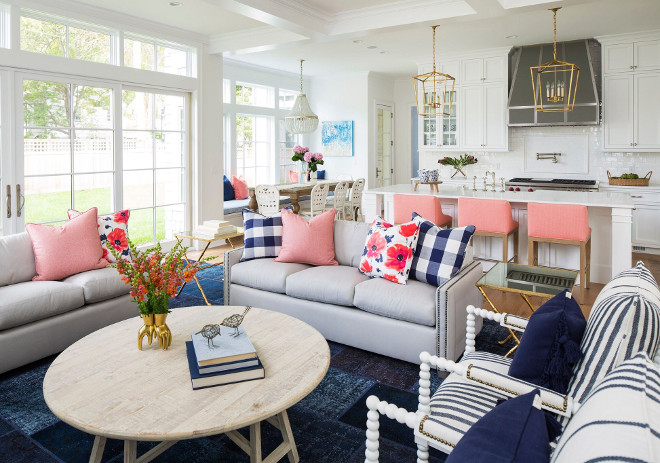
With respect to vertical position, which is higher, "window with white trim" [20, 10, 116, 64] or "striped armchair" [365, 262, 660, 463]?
"window with white trim" [20, 10, 116, 64]

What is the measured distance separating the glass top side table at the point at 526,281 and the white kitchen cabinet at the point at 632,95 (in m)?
4.43

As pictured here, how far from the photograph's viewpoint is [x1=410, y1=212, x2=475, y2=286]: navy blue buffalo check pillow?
324 cm

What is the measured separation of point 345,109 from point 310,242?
6.49 m

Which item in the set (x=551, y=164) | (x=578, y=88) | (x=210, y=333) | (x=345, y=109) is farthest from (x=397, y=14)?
(x=345, y=109)

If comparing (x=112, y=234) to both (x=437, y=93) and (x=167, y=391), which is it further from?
(x=437, y=93)

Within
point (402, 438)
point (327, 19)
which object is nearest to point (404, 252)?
point (402, 438)

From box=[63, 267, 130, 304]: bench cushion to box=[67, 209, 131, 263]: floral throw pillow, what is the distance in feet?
0.67

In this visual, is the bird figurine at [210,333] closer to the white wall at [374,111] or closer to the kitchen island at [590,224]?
the kitchen island at [590,224]

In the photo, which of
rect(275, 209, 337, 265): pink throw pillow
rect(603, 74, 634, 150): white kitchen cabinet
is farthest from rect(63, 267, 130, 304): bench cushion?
rect(603, 74, 634, 150): white kitchen cabinet

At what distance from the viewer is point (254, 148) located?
9.12 meters

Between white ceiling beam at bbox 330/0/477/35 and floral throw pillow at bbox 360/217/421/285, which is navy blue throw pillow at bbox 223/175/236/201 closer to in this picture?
white ceiling beam at bbox 330/0/477/35

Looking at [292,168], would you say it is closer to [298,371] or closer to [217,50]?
[217,50]

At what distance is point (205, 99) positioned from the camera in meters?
6.71

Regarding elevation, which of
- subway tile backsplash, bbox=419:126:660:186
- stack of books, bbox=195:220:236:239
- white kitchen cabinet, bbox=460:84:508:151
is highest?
white kitchen cabinet, bbox=460:84:508:151
